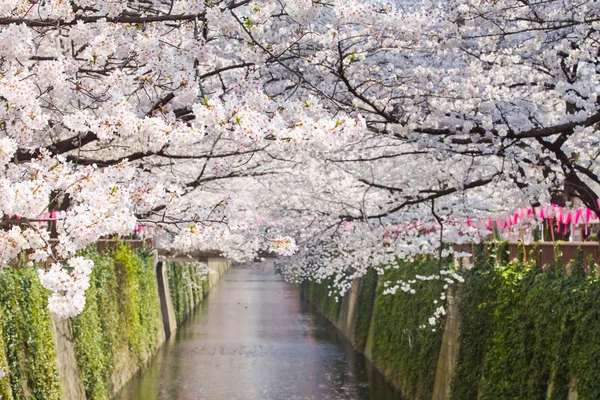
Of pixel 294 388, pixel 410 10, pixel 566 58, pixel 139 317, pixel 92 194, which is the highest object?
pixel 410 10

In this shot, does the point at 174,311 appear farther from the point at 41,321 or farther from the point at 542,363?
the point at 542,363

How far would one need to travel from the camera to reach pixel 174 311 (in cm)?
3984

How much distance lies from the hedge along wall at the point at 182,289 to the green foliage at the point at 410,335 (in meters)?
16.2

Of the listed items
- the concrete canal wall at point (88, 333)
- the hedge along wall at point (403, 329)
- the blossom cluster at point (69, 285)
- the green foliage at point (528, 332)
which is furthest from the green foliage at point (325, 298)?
the blossom cluster at point (69, 285)

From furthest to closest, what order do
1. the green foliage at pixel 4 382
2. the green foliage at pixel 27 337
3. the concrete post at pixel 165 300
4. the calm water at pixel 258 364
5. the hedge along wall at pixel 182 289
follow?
the hedge along wall at pixel 182 289
the concrete post at pixel 165 300
the calm water at pixel 258 364
the green foliage at pixel 27 337
the green foliage at pixel 4 382

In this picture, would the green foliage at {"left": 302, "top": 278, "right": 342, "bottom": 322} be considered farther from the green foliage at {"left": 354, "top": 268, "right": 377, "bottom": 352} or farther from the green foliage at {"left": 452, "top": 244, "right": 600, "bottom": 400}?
the green foliage at {"left": 452, "top": 244, "right": 600, "bottom": 400}

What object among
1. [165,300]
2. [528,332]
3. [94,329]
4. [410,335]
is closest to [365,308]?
[410,335]

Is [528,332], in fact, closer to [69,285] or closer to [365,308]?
[69,285]

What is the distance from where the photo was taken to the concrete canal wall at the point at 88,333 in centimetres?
1202

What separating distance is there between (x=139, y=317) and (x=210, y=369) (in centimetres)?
268

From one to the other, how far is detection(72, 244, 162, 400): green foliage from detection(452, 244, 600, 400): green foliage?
7.32 meters

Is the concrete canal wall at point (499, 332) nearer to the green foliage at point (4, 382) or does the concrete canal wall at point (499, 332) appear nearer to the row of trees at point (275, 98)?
the row of trees at point (275, 98)

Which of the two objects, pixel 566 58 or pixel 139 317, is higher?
pixel 566 58

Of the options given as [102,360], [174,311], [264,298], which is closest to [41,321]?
[102,360]
